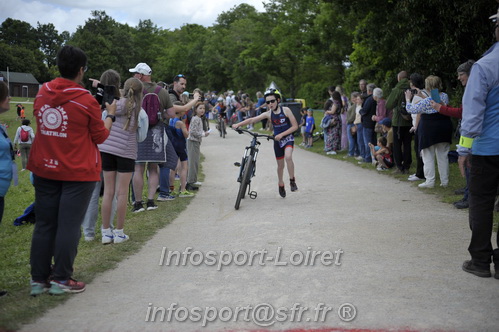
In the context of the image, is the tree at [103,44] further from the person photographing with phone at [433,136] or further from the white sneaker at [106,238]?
the white sneaker at [106,238]

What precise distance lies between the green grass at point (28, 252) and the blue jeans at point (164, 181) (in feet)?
0.94

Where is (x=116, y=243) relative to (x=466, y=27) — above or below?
below

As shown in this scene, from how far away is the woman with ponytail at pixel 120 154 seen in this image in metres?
7.33

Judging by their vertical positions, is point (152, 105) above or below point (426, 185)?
above

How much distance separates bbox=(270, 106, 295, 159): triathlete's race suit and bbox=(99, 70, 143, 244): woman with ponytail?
4.14 meters

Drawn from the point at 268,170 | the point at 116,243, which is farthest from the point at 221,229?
the point at 268,170

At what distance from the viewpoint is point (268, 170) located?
51.6 feet

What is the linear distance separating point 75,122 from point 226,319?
2.25 meters

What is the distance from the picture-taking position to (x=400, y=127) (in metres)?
13.9

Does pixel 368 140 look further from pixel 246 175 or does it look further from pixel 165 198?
pixel 165 198

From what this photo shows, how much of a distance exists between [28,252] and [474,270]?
18.5 ft

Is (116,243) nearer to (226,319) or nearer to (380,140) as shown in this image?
(226,319)

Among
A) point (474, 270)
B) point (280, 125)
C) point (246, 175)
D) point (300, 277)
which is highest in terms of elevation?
point (280, 125)

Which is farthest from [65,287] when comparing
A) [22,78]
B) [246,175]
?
[22,78]
